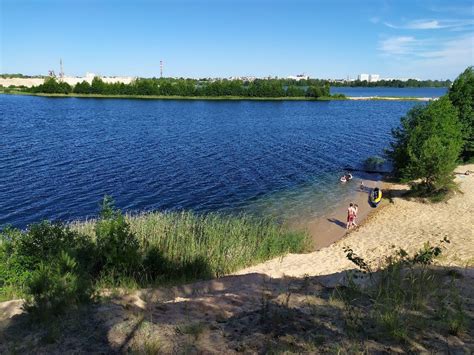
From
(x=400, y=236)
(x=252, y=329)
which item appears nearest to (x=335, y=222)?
(x=400, y=236)

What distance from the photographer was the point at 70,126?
211 ft

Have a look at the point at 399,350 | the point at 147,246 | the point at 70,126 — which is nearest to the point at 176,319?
the point at 399,350

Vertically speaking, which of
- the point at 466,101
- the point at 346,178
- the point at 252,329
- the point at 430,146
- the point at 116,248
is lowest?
the point at 346,178

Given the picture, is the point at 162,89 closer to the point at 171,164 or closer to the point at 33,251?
the point at 171,164

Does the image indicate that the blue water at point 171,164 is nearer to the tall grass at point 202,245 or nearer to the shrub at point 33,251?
the tall grass at point 202,245

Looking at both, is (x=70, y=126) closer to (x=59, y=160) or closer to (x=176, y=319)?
(x=59, y=160)

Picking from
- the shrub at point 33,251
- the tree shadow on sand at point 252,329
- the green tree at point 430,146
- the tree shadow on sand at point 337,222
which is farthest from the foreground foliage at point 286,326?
the green tree at point 430,146

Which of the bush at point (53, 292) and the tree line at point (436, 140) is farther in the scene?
the tree line at point (436, 140)

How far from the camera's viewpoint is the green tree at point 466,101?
127 ft

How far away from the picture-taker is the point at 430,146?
2709 cm

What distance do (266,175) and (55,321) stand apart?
30738 mm

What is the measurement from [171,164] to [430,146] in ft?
79.1

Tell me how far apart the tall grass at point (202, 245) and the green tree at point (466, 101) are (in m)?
27.9

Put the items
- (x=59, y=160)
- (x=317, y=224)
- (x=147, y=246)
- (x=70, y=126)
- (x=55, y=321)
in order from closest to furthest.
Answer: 1. (x=55, y=321)
2. (x=147, y=246)
3. (x=317, y=224)
4. (x=59, y=160)
5. (x=70, y=126)
